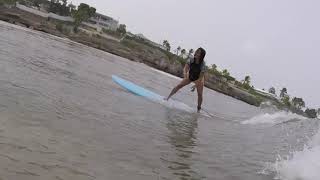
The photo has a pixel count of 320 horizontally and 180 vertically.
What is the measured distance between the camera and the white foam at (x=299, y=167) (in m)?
6.08

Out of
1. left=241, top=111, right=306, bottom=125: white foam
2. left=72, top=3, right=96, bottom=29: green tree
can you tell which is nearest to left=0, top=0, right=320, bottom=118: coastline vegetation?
left=72, top=3, right=96, bottom=29: green tree

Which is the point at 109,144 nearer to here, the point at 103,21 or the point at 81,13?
the point at 81,13

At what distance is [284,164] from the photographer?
6.91 metres

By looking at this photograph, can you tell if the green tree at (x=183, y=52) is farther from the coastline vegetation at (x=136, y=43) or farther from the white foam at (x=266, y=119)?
the white foam at (x=266, y=119)

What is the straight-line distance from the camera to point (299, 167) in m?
6.48

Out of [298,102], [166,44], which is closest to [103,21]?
[166,44]

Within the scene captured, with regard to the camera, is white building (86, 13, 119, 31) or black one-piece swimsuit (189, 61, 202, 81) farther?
white building (86, 13, 119, 31)

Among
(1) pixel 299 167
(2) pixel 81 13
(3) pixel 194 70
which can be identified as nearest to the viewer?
(1) pixel 299 167

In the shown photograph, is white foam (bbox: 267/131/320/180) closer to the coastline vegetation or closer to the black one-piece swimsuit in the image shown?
the black one-piece swimsuit

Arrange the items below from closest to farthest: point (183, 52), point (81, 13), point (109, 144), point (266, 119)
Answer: point (109, 144), point (266, 119), point (81, 13), point (183, 52)

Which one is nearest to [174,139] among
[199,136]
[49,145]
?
[199,136]

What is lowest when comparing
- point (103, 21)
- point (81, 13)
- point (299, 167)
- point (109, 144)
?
point (109, 144)

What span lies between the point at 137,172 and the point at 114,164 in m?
0.30

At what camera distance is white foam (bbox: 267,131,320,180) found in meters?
6.08
